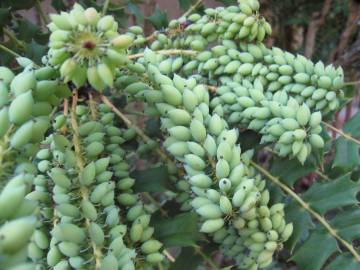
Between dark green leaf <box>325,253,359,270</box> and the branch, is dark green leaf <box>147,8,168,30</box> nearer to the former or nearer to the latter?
dark green leaf <box>325,253,359,270</box>

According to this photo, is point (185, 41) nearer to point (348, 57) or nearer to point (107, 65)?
point (107, 65)

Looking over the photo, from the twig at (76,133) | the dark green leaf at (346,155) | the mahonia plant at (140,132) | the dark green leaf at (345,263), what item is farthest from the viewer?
the dark green leaf at (346,155)

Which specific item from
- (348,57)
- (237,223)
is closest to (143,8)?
(348,57)

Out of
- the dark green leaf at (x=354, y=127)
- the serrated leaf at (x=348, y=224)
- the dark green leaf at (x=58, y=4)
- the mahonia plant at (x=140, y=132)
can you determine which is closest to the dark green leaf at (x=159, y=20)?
the mahonia plant at (x=140, y=132)

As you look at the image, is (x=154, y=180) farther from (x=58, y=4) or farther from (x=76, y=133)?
(x=58, y=4)

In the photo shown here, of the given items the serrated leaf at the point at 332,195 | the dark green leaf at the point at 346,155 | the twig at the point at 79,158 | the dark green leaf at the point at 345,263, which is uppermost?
the twig at the point at 79,158

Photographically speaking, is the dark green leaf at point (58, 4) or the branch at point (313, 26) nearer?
the dark green leaf at point (58, 4)

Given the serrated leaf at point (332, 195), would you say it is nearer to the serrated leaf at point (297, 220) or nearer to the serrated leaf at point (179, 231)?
the serrated leaf at point (297, 220)

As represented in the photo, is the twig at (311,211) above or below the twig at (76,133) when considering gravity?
below
